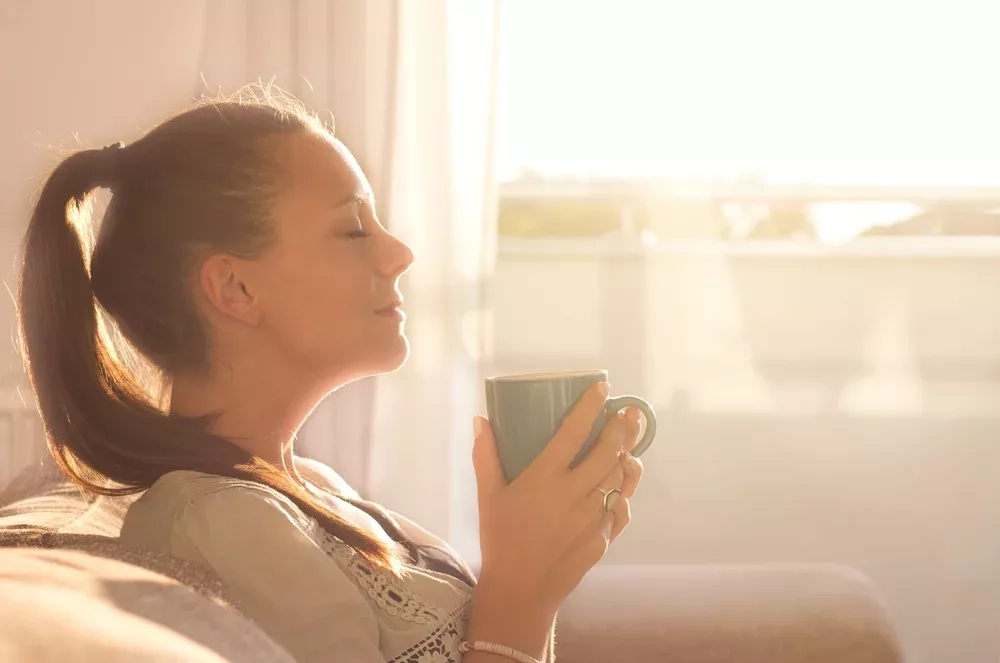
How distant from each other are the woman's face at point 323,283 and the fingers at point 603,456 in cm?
23

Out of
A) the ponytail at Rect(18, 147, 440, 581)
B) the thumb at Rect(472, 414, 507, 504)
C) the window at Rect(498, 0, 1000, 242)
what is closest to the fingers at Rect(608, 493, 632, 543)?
the thumb at Rect(472, 414, 507, 504)

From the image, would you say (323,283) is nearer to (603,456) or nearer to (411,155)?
(603,456)

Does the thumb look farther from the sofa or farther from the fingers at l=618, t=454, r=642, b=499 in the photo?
the sofa

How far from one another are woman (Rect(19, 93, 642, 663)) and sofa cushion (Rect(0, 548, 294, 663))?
0.16 m

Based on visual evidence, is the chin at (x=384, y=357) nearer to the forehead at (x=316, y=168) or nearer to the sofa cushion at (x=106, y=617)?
the forehead at (x=316, y=168)

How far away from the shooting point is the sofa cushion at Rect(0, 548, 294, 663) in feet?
1.41

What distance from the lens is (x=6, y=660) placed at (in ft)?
1.32

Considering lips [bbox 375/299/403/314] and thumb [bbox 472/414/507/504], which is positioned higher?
lips [bbox 375/299/403/314]

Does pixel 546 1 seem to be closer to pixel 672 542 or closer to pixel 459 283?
pixel 459 283

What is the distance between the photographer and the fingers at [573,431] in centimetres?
79

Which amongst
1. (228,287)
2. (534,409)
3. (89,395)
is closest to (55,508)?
(89,395)

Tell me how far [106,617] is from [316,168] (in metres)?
0.56

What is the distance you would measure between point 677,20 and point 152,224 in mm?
1995

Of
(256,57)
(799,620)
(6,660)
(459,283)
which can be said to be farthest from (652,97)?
(6,660)
